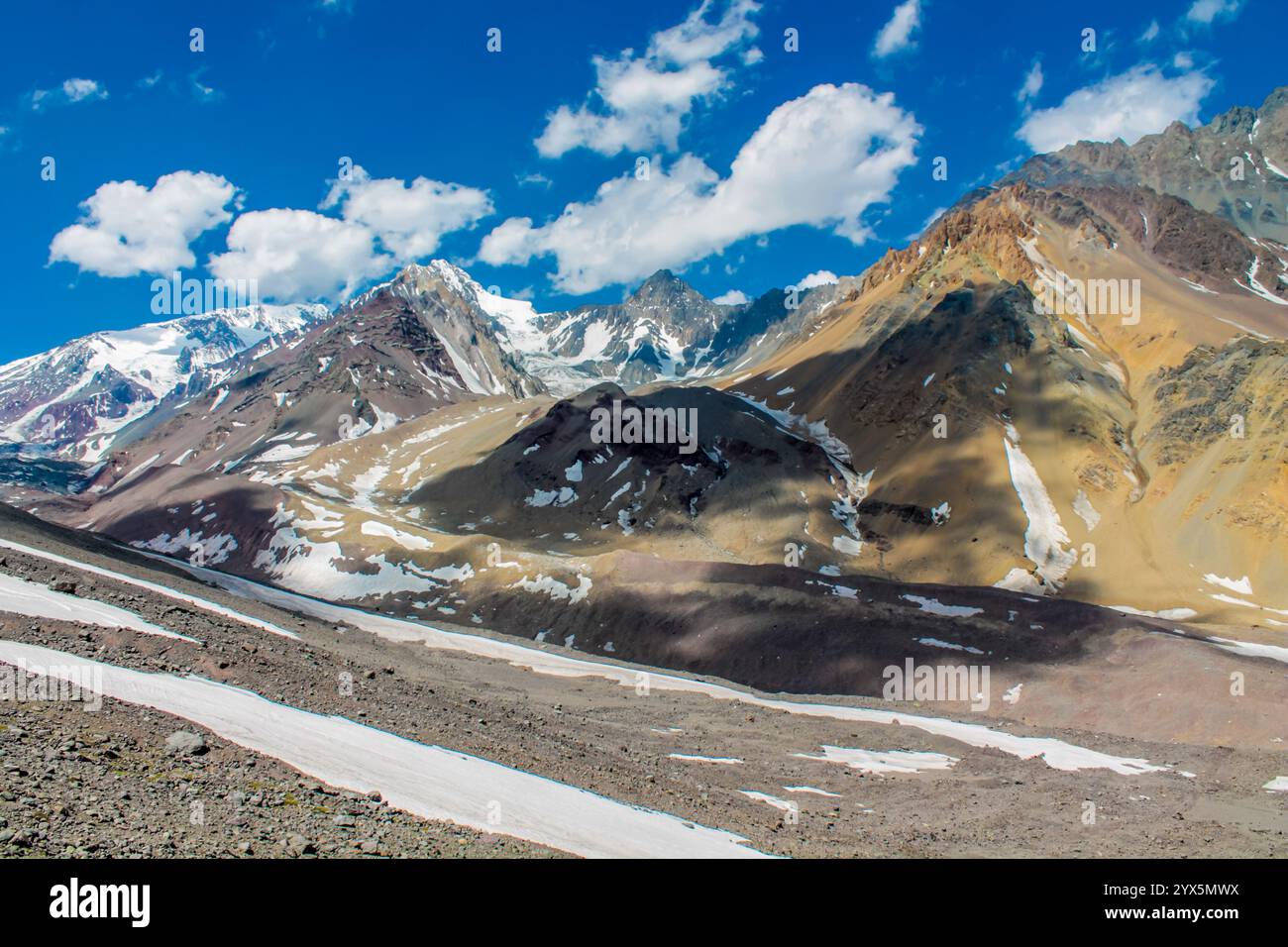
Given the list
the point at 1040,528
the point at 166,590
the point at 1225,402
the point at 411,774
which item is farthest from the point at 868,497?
the point at 411,774

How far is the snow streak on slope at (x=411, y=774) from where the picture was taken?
14.1 m

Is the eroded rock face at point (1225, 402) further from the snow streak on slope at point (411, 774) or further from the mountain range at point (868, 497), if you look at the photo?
the snow streak on slope at point (411, 774)

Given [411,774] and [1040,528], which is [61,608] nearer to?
[411,774]

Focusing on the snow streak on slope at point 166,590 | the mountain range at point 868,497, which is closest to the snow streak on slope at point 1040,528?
the mountain range at point 868,497

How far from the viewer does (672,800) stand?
20.1m

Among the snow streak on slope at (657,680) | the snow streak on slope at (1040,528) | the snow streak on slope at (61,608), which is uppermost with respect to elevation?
the snow streak on slope at (1040,528)

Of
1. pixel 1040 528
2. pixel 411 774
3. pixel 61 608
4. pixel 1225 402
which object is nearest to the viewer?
pixel 411 774

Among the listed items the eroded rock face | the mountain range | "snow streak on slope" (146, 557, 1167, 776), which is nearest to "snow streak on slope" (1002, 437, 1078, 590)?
the mountain range

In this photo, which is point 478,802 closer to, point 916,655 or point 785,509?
point 916,655

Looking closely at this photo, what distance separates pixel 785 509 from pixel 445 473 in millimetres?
71293

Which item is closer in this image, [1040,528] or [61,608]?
[61,608]

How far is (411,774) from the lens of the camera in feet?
51.8

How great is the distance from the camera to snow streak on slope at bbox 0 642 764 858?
46.4ft
